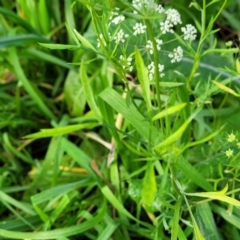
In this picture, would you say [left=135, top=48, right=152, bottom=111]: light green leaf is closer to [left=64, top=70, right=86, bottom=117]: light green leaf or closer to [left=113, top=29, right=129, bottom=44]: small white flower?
[left=113, top=29, right=129, bottom=44]: small white flower

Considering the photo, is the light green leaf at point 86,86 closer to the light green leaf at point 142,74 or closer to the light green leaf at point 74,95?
the light green leaf at point 142,74

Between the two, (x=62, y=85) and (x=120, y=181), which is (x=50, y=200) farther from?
(x=62, y=85)

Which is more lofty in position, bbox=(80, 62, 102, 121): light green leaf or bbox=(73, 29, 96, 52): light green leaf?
bbox=(73, 29, 96, 52): light green leaf

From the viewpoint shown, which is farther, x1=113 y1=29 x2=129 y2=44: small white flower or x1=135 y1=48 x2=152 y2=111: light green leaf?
x1=113 y1=29 x2=129 y2=44: small white flower

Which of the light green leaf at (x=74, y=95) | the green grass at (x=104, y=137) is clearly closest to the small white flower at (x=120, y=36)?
the green grass at (x=104, y=137)

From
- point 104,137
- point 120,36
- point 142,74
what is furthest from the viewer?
point 104,137

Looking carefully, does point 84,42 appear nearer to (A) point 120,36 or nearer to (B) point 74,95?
(A) point 120,36

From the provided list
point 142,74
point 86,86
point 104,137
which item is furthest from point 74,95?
point 142,74

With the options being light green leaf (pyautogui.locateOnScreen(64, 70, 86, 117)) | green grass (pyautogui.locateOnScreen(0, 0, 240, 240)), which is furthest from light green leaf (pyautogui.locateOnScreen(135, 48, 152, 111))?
light green leaf (pyautogui.locateOnScreen(64, 70, 86, 117))

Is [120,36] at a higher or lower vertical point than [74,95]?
higher
